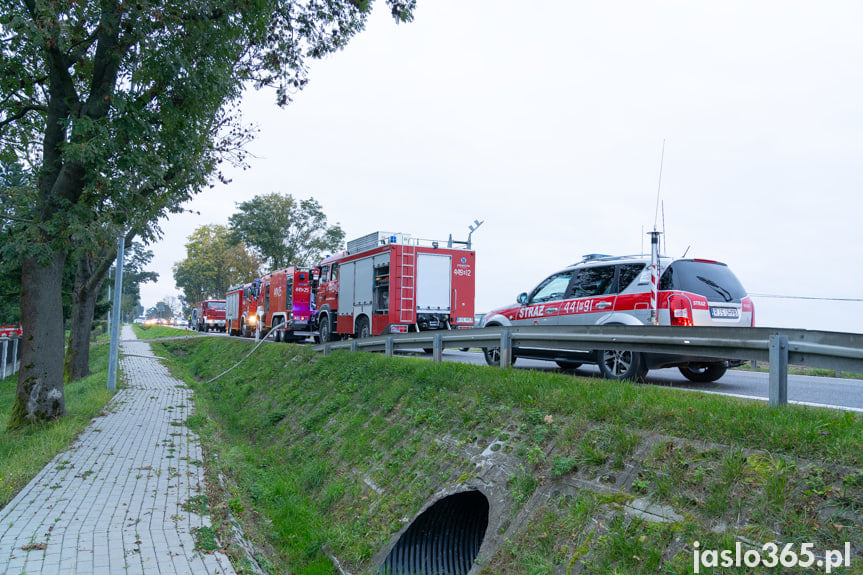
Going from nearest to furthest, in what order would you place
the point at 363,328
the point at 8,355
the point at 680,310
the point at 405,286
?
the point at 680,310, the point at 405,286, the point at 363,328, the point at 8,355

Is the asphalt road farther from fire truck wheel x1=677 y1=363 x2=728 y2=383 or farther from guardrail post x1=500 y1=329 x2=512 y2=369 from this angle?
guardrail post x1=500 y1=329 x2=512 y2=369

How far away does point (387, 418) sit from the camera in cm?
871

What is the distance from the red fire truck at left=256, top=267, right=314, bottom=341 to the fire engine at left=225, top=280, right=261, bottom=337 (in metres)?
3.46

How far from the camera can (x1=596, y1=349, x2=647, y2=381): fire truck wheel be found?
781 cm

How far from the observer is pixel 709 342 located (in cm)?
553

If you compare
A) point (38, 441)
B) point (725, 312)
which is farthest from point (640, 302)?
point (38, 441)

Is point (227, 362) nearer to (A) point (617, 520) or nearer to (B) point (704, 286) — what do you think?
(B) point (704, 286)

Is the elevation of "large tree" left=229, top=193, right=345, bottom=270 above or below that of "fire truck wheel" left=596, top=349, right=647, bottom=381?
above

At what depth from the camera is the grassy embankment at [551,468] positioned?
3.49m

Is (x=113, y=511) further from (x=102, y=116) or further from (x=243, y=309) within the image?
(x=243, y=309)

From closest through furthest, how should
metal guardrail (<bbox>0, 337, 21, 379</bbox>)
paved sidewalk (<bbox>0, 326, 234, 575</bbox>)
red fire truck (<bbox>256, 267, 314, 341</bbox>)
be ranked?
1. paved sidewalk (<bbox>0, 326, 234, 575</bbox>)
2. red fire truck (<bbox>256, 267, 314, 341</bbox>)
3. metal guardrail (<bbox>0, 337, 21, 379</bbox>)

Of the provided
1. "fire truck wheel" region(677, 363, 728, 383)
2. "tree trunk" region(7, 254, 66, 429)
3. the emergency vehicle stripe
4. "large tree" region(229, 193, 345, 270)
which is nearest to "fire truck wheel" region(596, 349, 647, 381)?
the emergency vehicle stripe

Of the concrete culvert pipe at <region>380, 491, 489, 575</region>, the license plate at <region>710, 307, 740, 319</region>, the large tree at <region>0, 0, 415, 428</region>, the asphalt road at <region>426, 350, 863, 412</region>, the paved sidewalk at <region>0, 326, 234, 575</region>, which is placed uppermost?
the large tree at <region>0, 0, 415, 428</region>

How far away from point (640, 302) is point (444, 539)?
15.3ft
